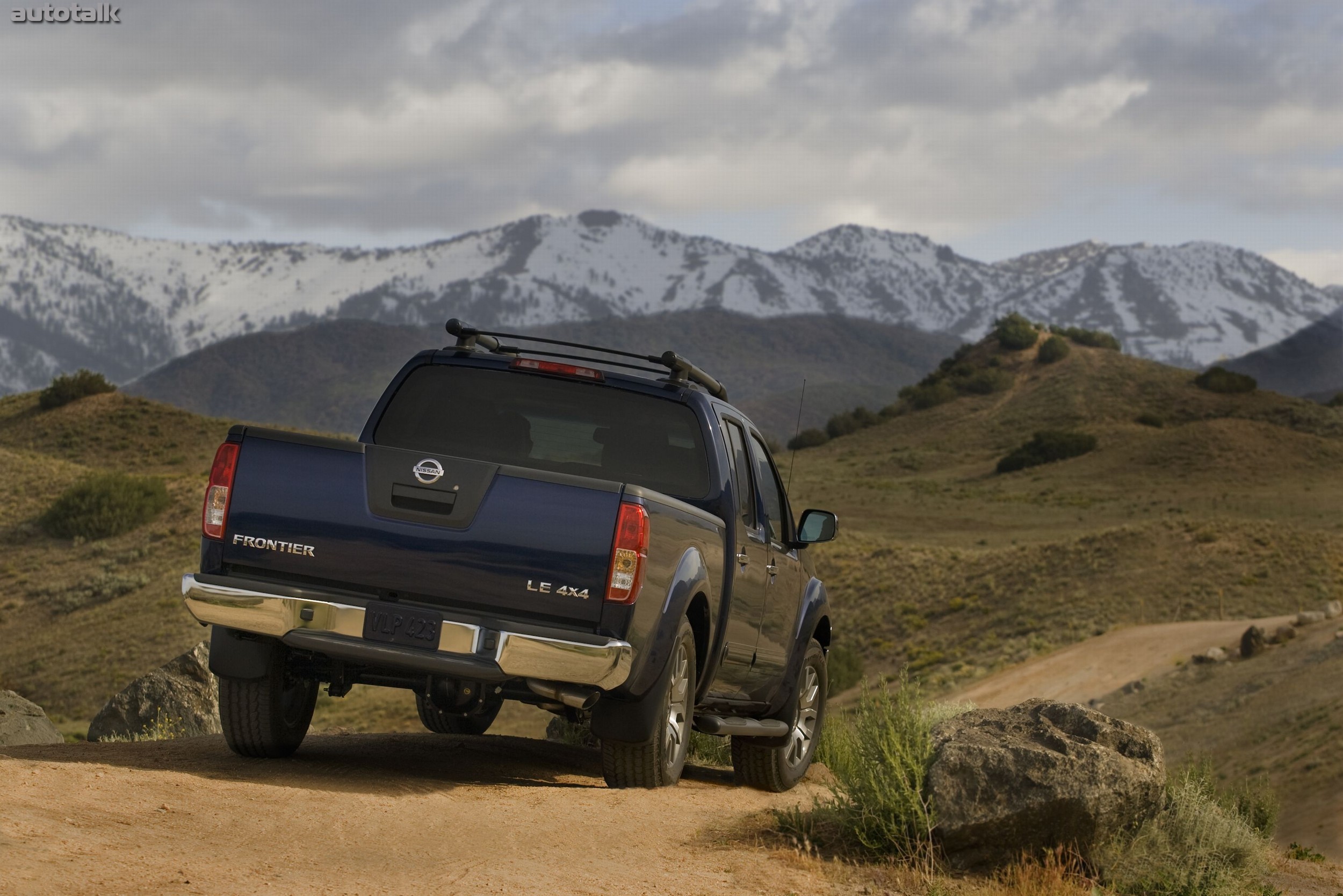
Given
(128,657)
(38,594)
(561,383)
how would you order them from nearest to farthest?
(561,383), (128,657), (38,594)

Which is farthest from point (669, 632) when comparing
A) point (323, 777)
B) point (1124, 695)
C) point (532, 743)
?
point (1124, 695)

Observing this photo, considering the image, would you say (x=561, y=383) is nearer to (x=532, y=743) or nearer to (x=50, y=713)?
(x=532, y=743)

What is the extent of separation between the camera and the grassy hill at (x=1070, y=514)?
44188 mm

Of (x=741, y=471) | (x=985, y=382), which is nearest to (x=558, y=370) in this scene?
(x=741, y=471)

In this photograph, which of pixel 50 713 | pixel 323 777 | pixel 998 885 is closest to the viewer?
pixel 998 885

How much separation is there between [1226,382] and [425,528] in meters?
109

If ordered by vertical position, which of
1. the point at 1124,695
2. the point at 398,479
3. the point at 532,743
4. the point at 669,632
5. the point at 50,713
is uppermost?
the point at 398,479

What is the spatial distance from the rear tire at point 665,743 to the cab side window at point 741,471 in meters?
0.94

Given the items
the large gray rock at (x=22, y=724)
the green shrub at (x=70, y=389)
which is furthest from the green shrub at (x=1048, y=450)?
the large gray rock at (x=22, y=724)

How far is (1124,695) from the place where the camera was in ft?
104

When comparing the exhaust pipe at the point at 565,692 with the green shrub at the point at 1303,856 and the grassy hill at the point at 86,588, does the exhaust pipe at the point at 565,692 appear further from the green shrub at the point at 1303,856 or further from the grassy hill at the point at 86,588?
the grassy hill at the point at 86,588

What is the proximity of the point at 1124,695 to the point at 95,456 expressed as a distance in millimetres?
55967

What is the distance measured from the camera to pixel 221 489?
22.0 feet

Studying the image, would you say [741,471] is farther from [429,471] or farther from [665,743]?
[429,471]
